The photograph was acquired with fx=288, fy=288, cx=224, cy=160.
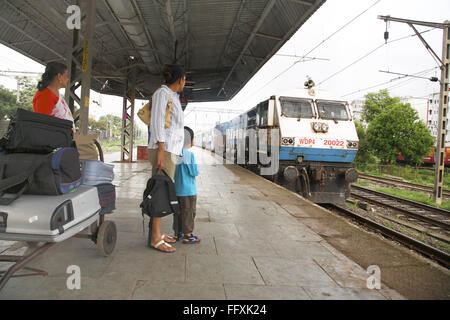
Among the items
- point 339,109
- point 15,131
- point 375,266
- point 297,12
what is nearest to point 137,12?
point 297,12

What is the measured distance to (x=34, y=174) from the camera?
1992 millimetres

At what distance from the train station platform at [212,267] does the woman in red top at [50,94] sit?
1275 mm

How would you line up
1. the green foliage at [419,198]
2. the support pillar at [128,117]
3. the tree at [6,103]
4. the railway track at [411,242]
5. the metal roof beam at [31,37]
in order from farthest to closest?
the tree at [6,103] → the support pillar at [128,117] → the green foliage at [419,198] → the metal roof beam at [31,37] → the railway track at [411,242]

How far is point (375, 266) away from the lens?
121 inches

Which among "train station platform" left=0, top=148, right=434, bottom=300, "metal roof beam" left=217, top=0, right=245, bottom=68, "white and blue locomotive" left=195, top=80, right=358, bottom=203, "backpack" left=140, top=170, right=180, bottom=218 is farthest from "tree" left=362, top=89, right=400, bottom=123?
"backpack" left=140, top=170, right=180, bottom=218

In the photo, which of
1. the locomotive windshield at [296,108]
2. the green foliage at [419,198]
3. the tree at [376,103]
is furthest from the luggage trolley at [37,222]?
the tree at [376,103]

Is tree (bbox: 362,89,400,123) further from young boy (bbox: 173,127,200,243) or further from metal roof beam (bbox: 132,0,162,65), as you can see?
young boy (bbox: 173,127,200,243)

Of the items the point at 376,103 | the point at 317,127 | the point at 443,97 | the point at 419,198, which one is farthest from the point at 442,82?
the point at 376,103

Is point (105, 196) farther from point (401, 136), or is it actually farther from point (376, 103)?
point (376, 103)

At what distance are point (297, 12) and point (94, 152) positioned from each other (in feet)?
24.5

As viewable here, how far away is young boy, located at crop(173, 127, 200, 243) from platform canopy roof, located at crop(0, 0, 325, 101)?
492cm

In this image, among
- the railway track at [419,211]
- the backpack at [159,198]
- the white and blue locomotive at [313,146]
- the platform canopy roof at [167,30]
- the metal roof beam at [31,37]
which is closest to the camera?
the backpack at [159,198]

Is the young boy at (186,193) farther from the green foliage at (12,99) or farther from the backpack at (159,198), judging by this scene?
the green foliage at (12,99)

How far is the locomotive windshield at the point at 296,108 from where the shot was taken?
8.26m
